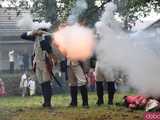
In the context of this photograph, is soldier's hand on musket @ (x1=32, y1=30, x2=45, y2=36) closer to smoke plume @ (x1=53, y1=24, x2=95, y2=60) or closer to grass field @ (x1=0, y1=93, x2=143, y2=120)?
smoke plume @ (x1=53, y1=24, x2=95, y2=60)

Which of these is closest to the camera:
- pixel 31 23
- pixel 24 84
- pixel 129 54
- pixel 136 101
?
pixel 136 101

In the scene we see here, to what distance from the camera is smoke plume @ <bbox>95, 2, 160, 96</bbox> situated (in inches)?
559

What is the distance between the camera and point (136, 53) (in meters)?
14.5

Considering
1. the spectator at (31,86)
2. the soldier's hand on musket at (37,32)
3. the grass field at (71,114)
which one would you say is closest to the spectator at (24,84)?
the spectator at (31,86)

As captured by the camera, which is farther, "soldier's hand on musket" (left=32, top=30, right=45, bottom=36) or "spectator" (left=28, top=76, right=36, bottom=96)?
"spectator" (left=28, top=76, right=36, bottom=96)

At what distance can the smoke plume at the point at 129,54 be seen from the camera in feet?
46.6

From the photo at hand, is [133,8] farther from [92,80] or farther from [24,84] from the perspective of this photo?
[24,84]

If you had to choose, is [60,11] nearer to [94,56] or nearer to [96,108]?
[94,56]

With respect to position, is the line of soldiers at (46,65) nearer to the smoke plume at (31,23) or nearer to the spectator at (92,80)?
the smoke plume at (31,23)

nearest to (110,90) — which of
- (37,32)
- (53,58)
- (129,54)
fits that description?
(129,54)

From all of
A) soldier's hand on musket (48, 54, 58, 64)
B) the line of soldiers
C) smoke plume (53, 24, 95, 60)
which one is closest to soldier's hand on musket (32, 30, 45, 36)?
the line of soldiers

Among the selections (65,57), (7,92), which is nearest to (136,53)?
(65,57)

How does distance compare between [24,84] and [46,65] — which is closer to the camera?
[46,65]

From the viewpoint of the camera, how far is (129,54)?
47.7 ft
